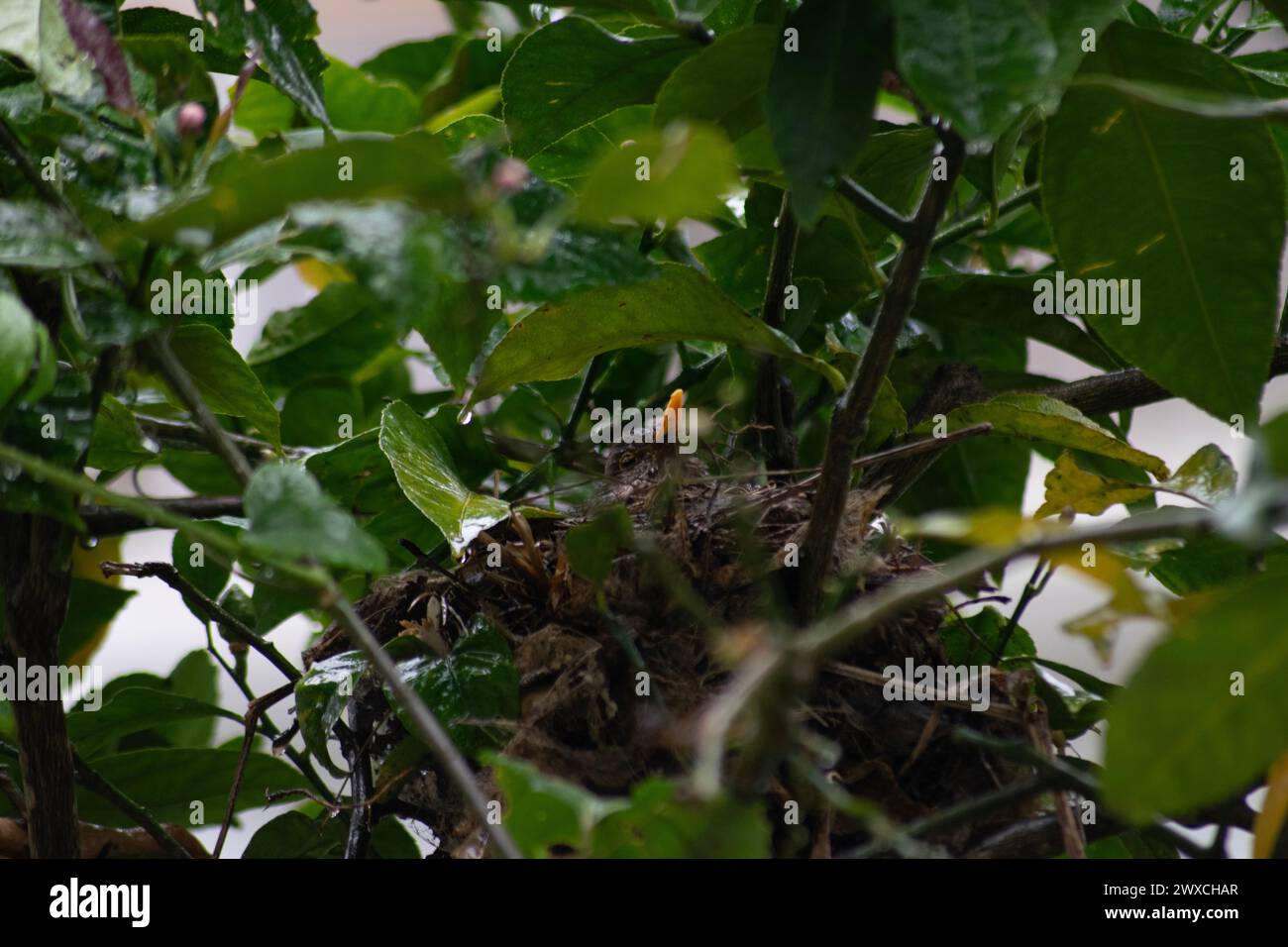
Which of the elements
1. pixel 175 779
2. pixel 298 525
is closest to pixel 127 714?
pixel 175 779

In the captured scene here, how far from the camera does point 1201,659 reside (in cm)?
30

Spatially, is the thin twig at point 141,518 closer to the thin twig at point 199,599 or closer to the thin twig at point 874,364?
the thin twig at point 199,599

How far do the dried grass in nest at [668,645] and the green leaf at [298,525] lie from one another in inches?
6.9

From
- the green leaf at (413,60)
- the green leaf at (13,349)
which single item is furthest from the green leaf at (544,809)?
the green leaf at (413,60)

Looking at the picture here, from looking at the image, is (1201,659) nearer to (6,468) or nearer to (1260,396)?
(1260,396)

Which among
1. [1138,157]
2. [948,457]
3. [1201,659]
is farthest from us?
[948,457]

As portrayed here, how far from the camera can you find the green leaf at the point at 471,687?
0.55 meters

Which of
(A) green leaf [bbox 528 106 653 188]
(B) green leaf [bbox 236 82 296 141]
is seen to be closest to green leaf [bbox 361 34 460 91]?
(B) green leaf [bbox 236 82 296 141]

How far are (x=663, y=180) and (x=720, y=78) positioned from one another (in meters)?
0.23

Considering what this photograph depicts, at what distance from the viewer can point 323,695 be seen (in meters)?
0.61

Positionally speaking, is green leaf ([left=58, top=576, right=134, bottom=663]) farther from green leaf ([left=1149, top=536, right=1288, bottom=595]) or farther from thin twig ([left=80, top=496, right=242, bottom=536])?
green leaf ([left=1149, top=536, right=1288, bottom=595])

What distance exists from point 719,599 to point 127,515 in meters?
0.41
